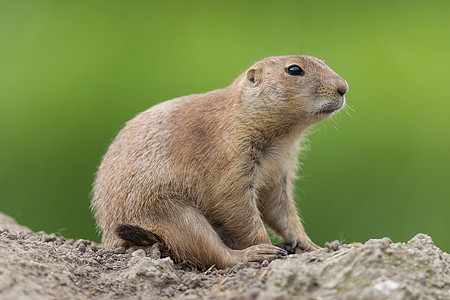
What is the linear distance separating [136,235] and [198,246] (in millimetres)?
516

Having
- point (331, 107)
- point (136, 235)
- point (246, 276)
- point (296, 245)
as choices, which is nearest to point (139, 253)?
point (136, 235)

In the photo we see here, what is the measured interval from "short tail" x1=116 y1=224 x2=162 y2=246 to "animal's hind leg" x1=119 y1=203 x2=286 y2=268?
47 mm

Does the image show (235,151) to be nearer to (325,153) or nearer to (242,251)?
(242,251)

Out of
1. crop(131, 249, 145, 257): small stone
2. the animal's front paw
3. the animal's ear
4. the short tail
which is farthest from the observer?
the animal's front paw

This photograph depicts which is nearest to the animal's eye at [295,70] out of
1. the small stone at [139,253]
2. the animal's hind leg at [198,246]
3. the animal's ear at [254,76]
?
the animal's ear at [254,76]

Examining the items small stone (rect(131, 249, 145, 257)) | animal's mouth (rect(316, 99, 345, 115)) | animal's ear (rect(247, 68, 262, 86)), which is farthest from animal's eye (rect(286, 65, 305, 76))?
small stone (rect(131, 249, 145, 257))

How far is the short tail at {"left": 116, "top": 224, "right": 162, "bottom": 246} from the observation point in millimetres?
4777

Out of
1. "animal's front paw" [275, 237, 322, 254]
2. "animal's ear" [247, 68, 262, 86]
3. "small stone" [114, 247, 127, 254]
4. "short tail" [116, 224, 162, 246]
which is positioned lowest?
"animal's front paw" [275, 237, 322, 254]

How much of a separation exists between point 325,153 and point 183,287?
175 inches

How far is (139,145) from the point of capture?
543 cm

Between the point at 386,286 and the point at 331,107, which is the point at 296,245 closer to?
the point at 331,107

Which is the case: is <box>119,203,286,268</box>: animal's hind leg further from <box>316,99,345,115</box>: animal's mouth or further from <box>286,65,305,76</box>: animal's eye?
<box>286,65,305,76</box>: animal's eye

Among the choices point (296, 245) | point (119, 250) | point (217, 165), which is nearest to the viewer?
point (119, 250)

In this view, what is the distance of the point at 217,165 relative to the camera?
520 cm
